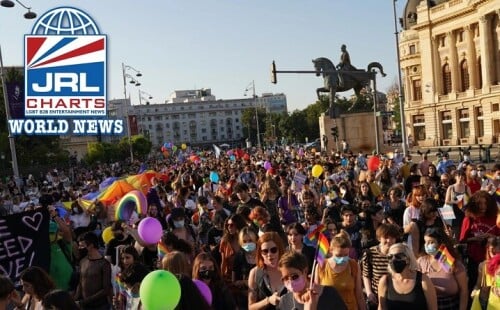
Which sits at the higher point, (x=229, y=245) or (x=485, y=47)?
(x=485, y=47)

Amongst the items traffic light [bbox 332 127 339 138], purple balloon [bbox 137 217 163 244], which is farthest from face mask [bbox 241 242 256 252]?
traffic light [bbox 332 127 339 138]

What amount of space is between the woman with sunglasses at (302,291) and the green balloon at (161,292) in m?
0.80

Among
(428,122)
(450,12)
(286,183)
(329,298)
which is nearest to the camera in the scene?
(329,298)

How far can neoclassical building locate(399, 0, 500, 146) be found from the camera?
5600 centimetres

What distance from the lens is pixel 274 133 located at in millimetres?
108250

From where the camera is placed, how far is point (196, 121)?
576ft

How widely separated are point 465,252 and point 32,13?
63.7 feet

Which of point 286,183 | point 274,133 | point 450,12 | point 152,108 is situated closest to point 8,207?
point 286,183

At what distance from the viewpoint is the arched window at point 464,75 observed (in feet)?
203

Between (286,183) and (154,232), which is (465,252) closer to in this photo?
(154,232)

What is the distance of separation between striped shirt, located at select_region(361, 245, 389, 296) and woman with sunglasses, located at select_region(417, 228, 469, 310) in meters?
0.38

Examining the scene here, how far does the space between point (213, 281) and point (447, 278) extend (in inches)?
81.0

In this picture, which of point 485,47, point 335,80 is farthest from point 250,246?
point 485,47

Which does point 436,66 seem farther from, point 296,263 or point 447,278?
point 296,263
